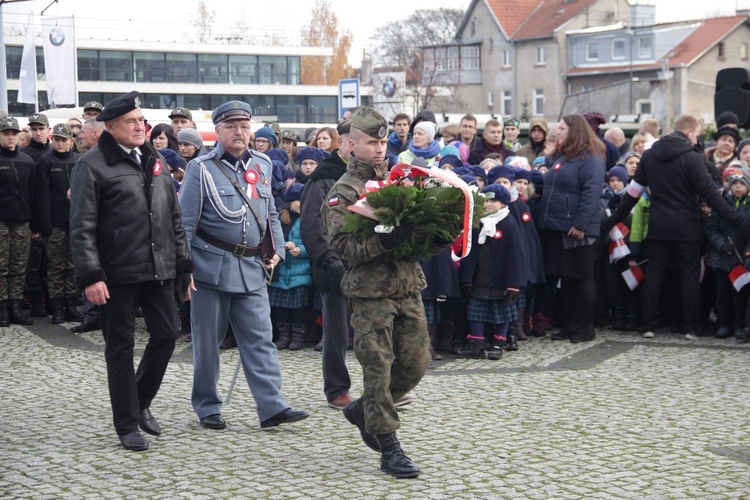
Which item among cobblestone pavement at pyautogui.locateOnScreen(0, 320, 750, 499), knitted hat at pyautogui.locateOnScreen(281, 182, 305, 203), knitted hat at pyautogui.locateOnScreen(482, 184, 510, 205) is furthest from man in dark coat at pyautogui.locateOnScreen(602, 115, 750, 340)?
knitted hat at pyautogui.locateOnScreen(281, 182, 305, 203)

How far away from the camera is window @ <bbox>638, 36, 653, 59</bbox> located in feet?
246

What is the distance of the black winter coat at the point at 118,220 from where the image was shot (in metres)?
6.77

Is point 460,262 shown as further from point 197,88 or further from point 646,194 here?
point 197,88

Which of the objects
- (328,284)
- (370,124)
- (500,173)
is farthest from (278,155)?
(370,124)

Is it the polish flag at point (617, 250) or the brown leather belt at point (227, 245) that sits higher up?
the brown leather belt at point (227, 245)

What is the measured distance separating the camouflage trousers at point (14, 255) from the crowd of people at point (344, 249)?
2 cm

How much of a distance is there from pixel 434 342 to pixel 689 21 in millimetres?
70994

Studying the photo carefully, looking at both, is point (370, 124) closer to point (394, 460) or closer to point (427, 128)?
point (394, 460)

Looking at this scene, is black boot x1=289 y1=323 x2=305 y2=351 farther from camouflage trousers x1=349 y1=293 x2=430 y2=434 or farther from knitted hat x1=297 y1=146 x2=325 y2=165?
camouflage trousers x1=349 y1=293 x2=430 y2=434

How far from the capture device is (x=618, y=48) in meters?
77.5

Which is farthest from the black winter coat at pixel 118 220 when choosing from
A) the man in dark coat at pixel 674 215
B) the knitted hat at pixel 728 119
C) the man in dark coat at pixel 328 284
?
the knitted hat at pixel 728 119

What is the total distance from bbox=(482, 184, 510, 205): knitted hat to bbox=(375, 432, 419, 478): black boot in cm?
469

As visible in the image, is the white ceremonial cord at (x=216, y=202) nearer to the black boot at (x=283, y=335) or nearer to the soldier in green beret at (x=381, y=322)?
the soldier in green beret at (x=381, y=322)

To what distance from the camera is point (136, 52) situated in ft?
262
